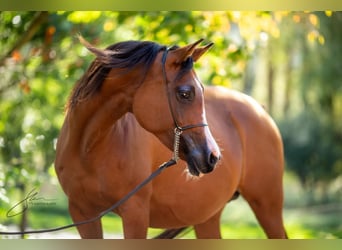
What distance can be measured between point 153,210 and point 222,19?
2083mm

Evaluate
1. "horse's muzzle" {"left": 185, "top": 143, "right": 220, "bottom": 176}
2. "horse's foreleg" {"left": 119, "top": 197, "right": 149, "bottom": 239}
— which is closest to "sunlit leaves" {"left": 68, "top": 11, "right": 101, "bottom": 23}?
"horse's foreleg" {"left": 119, "top": 197, "right": 149, "bottom": 239}

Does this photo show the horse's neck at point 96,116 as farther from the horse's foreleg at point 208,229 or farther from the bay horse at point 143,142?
the horse's foreleg at point 208,229

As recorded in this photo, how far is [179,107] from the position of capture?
121 inches

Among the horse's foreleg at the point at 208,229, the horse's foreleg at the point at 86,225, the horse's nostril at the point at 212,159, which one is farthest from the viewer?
the horse's foreleg at the point at 208,229

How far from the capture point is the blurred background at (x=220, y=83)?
507 cm

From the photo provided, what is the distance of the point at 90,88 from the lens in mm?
3248

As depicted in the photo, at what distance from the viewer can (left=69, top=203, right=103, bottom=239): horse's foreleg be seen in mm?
3439

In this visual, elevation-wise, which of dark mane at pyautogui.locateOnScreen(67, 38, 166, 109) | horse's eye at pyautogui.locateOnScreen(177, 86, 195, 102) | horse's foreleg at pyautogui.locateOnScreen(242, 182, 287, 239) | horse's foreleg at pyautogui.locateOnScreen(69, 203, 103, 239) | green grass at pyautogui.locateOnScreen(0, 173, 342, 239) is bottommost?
green grass at pyautogui.locateOnScreen(0, 173, 342, 239)

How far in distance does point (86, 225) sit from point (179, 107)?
86 cm

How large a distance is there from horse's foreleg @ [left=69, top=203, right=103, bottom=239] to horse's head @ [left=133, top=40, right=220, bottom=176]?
1.99ft

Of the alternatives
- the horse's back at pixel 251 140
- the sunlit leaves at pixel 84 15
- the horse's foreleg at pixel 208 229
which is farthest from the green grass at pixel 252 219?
the horse's back at pixel 251 140

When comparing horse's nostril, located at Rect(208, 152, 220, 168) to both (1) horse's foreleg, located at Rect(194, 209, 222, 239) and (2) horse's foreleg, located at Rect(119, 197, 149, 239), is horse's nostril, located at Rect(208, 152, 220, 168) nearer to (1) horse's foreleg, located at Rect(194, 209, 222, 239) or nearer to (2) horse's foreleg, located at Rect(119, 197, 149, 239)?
(2) horse's foreleg, located at Rect(119, 197, 149, 239)

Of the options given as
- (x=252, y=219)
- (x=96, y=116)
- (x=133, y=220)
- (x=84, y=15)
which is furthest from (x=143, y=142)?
(x=252, y=219)

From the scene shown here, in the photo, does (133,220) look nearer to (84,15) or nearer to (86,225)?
(86,225)
